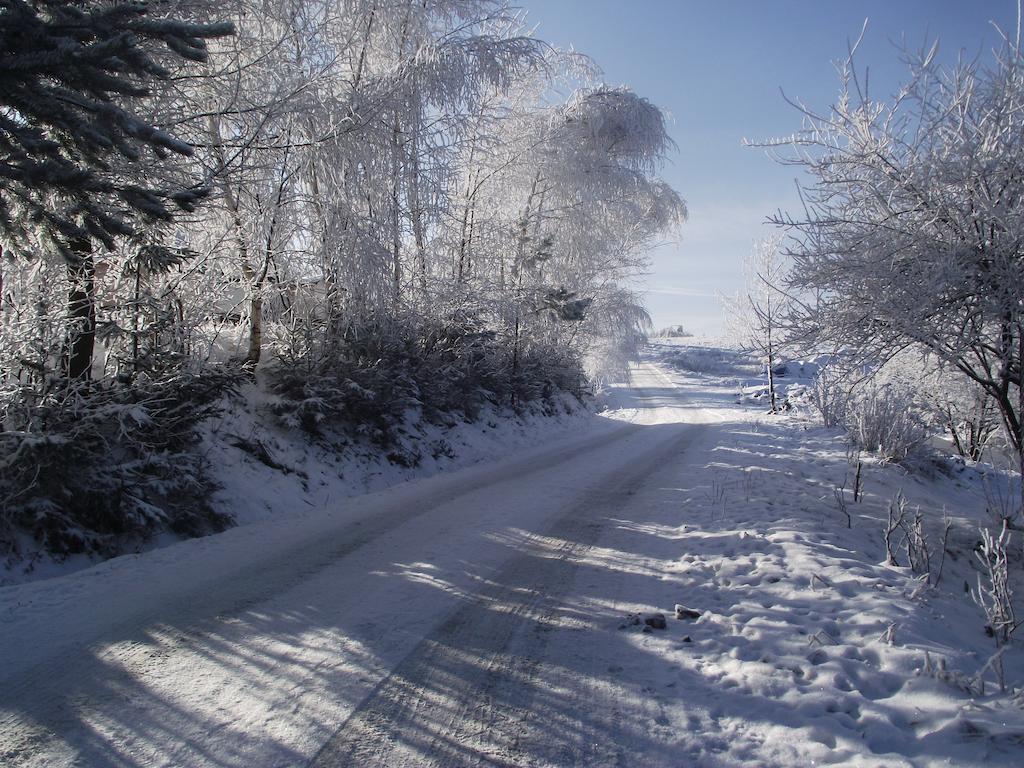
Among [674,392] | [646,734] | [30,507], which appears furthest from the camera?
[674,392]

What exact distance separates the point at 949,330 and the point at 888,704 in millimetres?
5584

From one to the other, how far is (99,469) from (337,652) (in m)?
3.42

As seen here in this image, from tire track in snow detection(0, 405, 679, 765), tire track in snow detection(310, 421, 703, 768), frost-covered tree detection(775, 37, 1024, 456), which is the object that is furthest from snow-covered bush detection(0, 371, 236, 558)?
frost-covered tree detection(775, 37, 1024, 456)

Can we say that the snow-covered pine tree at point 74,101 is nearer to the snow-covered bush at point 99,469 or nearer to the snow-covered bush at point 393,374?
the snow-covered bush at point 99,469

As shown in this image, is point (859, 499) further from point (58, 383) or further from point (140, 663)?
point (58, 383)

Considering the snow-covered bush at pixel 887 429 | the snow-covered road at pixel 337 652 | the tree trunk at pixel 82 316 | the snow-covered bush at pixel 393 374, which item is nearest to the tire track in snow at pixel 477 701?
the snow-covered road at pixel 337 652

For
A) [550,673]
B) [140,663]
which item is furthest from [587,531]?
[140,663]

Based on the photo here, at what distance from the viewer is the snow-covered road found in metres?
2.50

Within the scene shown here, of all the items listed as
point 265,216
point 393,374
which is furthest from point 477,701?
point 393,374

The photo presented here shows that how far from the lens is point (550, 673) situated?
3119 mm

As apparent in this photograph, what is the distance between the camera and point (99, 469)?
17.1 ft

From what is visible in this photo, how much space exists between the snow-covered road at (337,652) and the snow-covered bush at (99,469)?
44cm

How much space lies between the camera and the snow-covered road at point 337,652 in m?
2.50

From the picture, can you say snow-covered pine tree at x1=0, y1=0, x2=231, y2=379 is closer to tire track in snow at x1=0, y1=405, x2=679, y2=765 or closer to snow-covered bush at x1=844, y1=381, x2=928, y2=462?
tire track in snow at x1=0, y1=405, x2=679, y2=765
